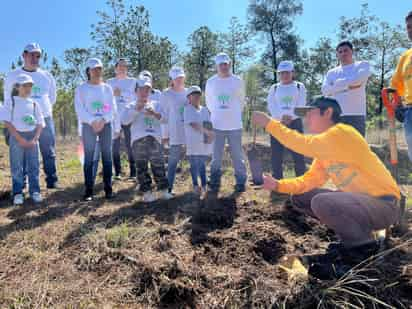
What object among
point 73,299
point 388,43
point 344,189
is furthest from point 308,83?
point 73,299

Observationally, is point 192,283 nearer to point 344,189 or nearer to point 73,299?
point 73,299

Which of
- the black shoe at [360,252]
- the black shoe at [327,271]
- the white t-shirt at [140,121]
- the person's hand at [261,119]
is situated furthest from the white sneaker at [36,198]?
the black shoe at [360,252]

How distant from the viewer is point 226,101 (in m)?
4.68

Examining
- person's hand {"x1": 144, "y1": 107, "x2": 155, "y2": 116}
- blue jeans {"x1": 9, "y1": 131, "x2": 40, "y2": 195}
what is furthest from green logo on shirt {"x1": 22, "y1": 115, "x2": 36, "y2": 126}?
person's hand {"x1": 144, "y1": 107, "x2": 155, "y2": 116}

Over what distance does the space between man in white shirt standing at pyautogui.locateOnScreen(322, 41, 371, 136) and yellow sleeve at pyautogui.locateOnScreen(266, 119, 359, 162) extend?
6.15 ft

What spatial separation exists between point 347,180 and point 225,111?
7.94 ft

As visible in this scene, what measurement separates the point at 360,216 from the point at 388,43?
20482 mm

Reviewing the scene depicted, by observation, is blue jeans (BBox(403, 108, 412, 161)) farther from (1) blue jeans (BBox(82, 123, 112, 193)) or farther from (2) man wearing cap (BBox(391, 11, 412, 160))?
(1) blue jeans (BBox(82, 123, 112, 193))

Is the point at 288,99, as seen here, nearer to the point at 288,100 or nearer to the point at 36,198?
the point at 288,100

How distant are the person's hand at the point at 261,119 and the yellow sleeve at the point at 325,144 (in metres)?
0.19

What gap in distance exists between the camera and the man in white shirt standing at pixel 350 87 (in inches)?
160

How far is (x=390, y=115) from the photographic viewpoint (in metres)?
3.56

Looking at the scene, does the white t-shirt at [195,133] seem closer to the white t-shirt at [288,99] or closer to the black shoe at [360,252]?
the white t-shirt at [288,99]

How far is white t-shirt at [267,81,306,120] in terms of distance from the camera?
15.3 ft
